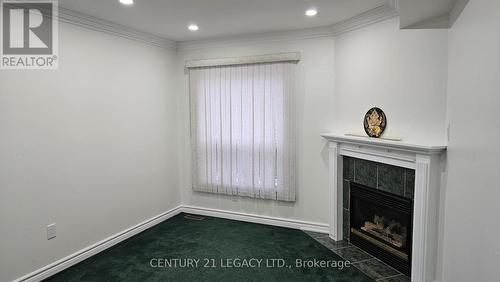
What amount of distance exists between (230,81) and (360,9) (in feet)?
5.88

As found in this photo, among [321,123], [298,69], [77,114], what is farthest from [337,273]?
[77,114]

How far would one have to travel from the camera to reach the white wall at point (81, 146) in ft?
8.30

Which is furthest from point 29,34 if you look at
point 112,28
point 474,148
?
point 474,148

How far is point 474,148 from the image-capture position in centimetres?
163

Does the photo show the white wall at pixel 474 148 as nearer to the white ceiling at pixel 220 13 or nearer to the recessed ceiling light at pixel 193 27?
the white ceiling at pixel 220 13

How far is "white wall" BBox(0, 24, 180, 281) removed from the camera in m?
2.53

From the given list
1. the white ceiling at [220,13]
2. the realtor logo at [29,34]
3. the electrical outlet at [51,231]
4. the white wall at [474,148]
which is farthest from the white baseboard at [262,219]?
the realtor logo at [29,34]

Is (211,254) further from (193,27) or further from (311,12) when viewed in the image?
(311,12)

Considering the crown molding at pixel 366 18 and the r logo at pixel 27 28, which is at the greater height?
the crown molding at pixel 366 18

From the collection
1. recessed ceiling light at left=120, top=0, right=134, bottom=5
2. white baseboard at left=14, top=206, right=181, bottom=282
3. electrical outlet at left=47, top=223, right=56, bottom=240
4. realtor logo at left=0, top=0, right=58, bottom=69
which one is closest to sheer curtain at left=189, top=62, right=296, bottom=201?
white baseboard at left=14, top=206, right=181, bottom=282

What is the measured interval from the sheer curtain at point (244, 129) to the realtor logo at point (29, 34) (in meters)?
1.80

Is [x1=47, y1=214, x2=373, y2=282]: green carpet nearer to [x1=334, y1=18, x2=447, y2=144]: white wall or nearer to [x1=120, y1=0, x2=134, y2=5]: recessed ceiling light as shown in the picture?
[x1=334, y1=18, x2=447, y2=144]: white wall

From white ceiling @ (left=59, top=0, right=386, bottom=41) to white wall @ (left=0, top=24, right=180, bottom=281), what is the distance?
0.33 m

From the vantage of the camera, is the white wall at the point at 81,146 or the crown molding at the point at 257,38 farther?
the crown molding at the point at 257,38
